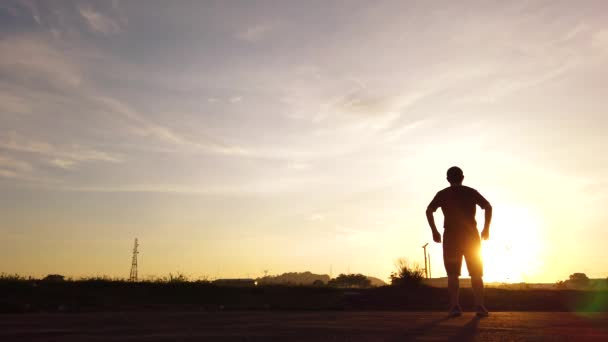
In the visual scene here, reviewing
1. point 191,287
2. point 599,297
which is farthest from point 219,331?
point 191,287

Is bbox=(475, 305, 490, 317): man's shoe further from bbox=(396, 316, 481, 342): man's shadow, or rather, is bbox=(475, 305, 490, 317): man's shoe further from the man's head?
the man's head

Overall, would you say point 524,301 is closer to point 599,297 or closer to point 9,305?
point 599,297

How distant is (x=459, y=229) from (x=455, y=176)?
2.79 ft

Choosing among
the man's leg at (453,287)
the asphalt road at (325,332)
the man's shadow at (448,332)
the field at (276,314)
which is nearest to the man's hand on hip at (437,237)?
the man's leg at (453,287)

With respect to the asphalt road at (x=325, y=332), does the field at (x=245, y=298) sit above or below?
above

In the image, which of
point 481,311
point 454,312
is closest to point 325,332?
point 454,312

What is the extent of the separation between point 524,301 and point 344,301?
4426mm

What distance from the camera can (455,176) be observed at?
9.75 meters

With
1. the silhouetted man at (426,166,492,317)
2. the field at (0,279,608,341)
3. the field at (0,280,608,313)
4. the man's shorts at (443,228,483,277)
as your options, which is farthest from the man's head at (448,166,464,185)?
the field at (0,280,608,313)

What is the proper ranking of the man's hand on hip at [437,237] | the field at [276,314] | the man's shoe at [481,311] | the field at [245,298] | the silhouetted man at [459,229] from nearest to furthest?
1. the field at [276,314]
2. the man's shoe at [481,311]
3. the silhouetted man at [459,229]
4. the man's hand on hip at [437,237]
5. the field at [245,298]

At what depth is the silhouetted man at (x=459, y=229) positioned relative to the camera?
9.21 m

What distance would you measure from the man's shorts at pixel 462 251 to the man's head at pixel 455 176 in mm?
782

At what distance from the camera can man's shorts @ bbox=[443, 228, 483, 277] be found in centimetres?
925

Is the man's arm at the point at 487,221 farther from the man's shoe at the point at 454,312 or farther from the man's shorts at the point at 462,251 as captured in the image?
the man's shoe at the point at 454,312
